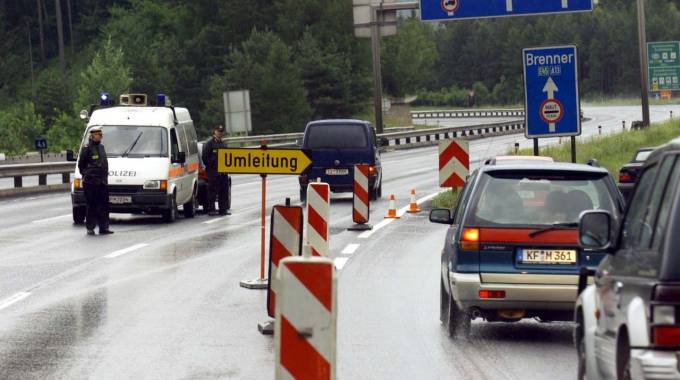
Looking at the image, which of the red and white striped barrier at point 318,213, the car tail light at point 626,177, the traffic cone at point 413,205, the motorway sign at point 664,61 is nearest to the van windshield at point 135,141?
the traffic cone at point 413,205

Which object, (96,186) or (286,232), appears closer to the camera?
(286,232)

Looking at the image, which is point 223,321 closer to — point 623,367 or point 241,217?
point 623,367

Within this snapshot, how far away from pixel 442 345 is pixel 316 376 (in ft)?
15.1

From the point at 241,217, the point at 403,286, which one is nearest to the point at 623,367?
the point at 403,286

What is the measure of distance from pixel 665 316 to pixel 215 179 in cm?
2214

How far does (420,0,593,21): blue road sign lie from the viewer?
41.7m

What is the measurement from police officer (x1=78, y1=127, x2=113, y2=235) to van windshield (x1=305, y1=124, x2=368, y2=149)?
30.1ft

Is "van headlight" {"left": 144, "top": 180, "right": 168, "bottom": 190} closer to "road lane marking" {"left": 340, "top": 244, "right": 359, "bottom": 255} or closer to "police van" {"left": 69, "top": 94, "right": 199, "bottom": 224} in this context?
"police van" {"left": 69, "top": 94, "right": 199, "bottom": 224}

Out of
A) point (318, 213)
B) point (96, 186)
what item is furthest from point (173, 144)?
point (318, 213)

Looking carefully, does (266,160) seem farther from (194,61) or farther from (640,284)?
(194,61)

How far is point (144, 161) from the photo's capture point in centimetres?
2667

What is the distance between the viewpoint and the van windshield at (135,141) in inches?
1062

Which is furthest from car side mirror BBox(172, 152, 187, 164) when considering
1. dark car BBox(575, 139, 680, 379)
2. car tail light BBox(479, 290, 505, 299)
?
dark car BBox(575, 139, 680, 379)

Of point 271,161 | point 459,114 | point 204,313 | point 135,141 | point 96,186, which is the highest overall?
point 271,161
